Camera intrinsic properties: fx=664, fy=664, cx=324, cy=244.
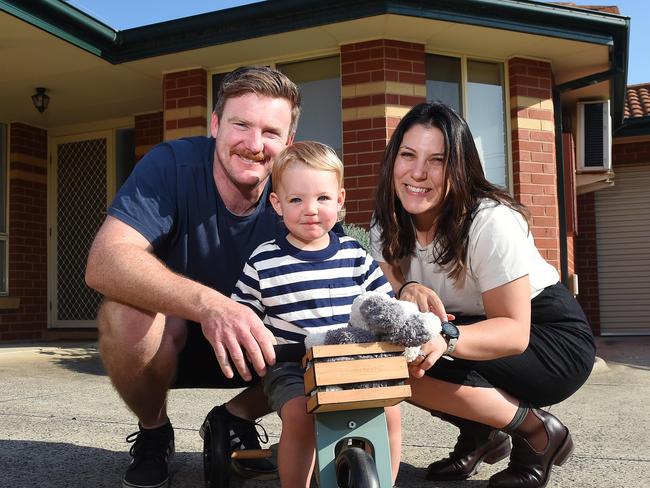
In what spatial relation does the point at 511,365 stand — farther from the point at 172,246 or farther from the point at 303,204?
the point at 172,246

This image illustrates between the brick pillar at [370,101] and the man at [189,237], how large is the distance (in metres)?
4.00

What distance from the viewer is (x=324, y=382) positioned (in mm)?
1522

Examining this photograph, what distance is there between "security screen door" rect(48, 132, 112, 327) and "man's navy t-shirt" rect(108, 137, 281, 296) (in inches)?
289

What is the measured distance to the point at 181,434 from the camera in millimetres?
3229

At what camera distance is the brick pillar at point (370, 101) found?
256 inches

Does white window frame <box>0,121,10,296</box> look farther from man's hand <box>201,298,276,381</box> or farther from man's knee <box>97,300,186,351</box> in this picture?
man's hand <box>201,298,276,381</box>

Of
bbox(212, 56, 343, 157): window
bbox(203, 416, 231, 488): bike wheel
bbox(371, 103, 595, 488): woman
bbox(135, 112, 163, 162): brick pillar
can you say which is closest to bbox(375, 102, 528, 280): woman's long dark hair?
bbox(371, 103, 595, 488): woman

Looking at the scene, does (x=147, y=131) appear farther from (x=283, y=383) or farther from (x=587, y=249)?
(x=283, y=383)

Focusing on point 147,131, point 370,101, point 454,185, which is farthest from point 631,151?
point 454,185

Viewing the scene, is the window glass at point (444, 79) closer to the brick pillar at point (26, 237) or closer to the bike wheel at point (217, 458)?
the bike wheel at point (217, 458)

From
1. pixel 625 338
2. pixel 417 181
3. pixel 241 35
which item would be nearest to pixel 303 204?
pixel 417 181

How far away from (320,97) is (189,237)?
475 centimetres

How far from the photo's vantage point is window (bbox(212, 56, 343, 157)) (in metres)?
6.85

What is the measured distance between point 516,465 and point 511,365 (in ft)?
1.16
